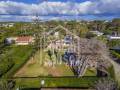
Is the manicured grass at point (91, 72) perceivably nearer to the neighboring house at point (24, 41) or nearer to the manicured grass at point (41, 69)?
the manicured grass at point (41, 69)

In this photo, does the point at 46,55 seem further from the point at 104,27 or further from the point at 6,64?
the point at 104,27

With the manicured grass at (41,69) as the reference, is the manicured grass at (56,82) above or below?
above

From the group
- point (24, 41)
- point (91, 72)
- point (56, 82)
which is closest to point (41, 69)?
point (91, 72)

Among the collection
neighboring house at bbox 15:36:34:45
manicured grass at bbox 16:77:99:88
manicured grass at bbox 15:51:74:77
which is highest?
manicured grass at bbox 16:77:99:88

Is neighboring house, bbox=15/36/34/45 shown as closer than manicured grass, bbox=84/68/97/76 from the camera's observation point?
No

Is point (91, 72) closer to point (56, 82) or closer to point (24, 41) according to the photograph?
point (56, 82)

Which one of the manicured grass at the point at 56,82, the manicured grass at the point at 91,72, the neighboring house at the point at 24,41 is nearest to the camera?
the manicured grass at the point at 56,82

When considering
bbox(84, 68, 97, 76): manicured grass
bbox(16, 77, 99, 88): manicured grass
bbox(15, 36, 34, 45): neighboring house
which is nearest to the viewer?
bbox(16, 77, 99, 88): manicured grass

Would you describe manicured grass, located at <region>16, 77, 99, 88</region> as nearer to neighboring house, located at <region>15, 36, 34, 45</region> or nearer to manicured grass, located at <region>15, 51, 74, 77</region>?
manicured grass, located at <region>15, 51, 74, 77</region>

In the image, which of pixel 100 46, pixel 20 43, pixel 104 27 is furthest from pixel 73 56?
pixel 104 27

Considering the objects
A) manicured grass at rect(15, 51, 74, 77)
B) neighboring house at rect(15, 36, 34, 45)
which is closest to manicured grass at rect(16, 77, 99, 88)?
manicured grass at rect(15, 51, 74, 77)

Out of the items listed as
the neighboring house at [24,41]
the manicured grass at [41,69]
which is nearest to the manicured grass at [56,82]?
the manicured grass at [41,69]
